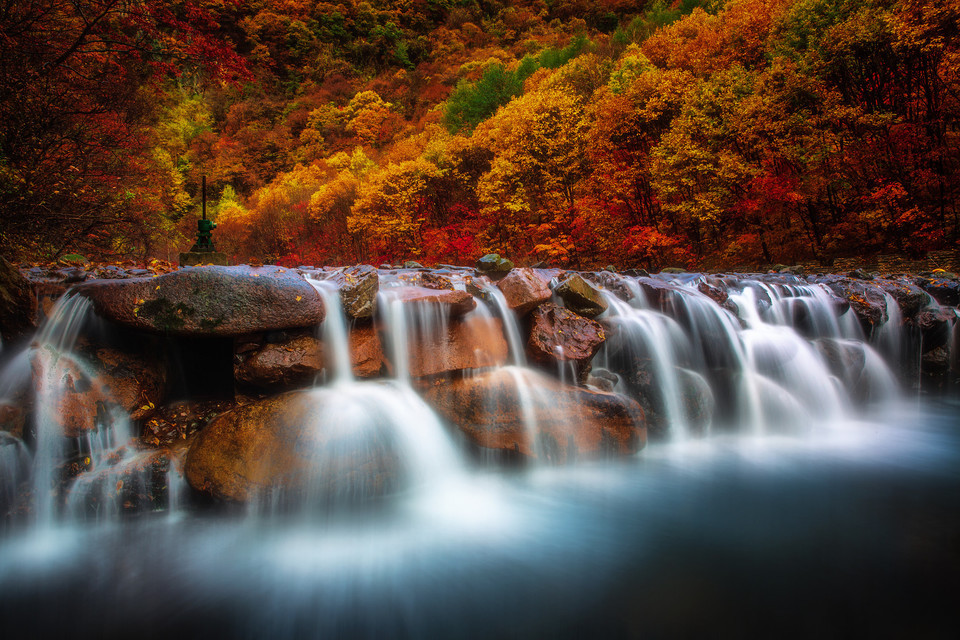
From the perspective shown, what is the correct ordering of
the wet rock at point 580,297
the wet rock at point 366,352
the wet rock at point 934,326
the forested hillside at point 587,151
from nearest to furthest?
the wet rock at point 366,352
the wet rock at point 580,297
the forested hillside at point 587,151
the wet rock at point 934,326

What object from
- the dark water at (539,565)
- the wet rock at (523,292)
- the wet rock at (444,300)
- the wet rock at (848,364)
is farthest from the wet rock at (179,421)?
the wet rock at (848,364)

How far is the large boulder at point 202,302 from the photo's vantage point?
4.30 metres

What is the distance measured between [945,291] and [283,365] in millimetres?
12028

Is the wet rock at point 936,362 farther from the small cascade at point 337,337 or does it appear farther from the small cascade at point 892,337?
the small cascade at point 337,337

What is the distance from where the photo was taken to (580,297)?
6426mm

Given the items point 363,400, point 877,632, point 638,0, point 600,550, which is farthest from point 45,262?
point 638,0

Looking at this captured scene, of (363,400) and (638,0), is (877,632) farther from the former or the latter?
(638,0)

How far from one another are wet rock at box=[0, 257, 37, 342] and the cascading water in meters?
0.20

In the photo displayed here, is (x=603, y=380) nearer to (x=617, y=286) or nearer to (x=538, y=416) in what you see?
(x=538, y=416)

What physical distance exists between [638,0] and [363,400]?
6520 centimetres

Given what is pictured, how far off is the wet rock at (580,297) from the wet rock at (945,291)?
24.6ft

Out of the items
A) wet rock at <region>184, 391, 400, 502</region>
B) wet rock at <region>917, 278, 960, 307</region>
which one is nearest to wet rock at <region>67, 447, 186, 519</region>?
wet rock at <region>184, 391, 400, 502</region>

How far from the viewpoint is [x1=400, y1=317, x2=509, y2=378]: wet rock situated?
5.46 metres

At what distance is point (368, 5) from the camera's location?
250 ft
